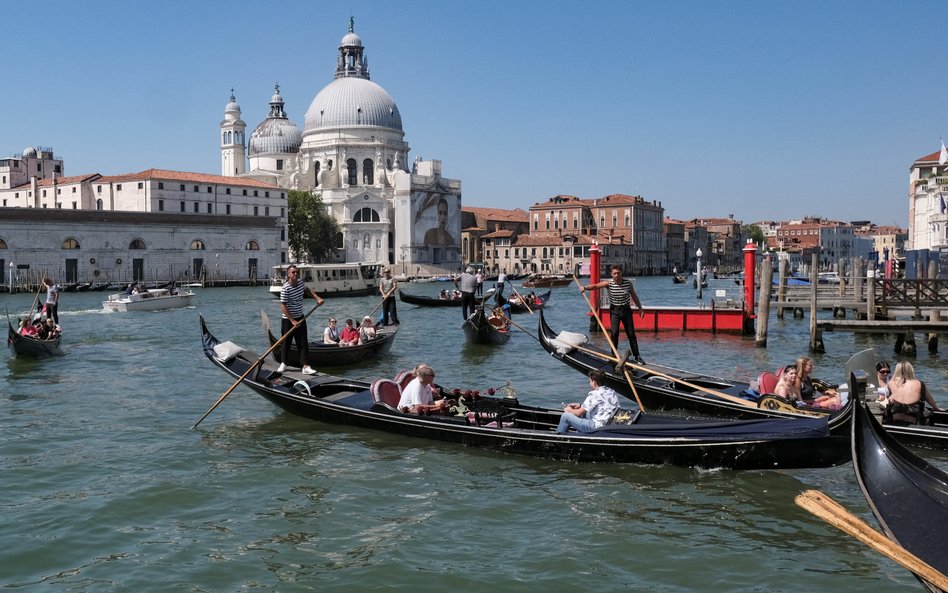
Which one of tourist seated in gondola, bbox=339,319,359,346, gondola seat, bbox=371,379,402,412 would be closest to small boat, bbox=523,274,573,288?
tourist seated in gondola, bbox=339,319,359,346

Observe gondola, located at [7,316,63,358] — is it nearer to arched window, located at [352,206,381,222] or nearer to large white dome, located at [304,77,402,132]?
arched window, located at [352,206,381,222]

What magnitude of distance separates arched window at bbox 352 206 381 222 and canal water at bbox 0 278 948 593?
49.5 metres

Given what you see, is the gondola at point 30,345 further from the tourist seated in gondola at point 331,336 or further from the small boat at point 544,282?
the small boat at point 544,282

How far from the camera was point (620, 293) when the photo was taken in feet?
30.3

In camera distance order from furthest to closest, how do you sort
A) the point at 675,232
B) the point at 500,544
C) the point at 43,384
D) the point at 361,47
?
the point at 675,232
the point at 361,47
the point at 43,384
the point at 500,544

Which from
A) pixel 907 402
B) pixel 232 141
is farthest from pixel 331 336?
pixel 232 141

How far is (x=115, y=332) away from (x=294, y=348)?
795 cm

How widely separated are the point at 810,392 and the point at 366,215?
52853 millimetres

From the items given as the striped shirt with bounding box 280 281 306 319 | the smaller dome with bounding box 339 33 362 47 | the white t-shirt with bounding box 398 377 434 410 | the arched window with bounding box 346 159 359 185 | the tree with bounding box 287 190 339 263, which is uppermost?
the smaller dome with bounding box 339 33 362 47

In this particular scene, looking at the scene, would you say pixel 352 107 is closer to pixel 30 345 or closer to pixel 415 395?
pixel 30 345

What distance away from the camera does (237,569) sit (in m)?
4.52

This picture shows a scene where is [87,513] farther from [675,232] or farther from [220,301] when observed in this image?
[675,232]

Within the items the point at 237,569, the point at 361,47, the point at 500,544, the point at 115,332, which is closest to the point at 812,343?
the point at 500,544

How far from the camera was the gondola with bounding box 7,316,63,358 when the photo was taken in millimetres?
12055
